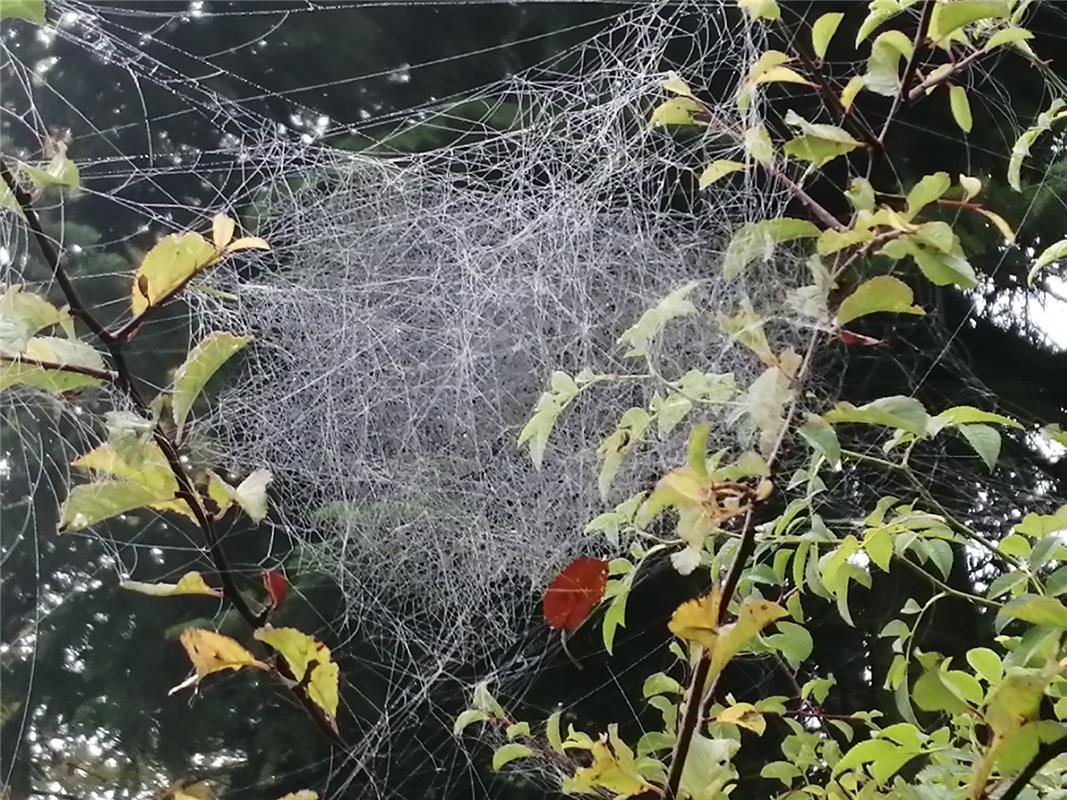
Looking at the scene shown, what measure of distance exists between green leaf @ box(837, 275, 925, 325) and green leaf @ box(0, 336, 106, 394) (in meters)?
0.34

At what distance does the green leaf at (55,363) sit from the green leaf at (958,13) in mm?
409

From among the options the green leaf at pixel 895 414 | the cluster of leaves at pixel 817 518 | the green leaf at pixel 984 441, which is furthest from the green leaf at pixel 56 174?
the green leaf at pixel 984 441

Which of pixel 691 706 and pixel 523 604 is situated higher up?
pixel 691 706

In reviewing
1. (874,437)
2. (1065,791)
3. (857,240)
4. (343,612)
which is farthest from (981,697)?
(343,612)

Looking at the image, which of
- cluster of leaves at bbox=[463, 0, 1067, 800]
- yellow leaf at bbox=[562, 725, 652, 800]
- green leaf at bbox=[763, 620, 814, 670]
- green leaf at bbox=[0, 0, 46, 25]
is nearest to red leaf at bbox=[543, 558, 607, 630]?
cluster of leaves at bbox=[463, 0, 1067, 800]

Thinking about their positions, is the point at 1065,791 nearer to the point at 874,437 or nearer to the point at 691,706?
the point at 691,706

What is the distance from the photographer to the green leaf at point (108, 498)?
449 mm

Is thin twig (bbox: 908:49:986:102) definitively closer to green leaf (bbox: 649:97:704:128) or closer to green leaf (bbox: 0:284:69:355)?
green leaf (bbox: 649:97:704:128)

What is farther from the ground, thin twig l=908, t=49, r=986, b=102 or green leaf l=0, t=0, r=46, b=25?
green leaf l=0, t=0, r=46, b=25

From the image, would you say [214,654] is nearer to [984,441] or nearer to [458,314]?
[458,314]

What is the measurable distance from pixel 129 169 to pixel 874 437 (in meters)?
0.62

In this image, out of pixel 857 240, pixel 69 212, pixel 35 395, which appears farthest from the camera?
pixel 69 212

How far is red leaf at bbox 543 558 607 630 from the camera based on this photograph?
654 mm

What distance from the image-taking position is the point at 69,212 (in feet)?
2.38
